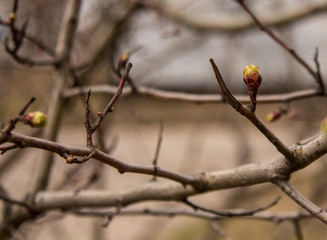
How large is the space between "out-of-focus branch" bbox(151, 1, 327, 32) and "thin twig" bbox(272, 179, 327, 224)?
1.73 meters

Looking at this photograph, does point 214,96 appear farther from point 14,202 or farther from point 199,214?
point 14,202

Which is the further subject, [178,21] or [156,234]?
[156,234]

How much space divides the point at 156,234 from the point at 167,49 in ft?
7.00

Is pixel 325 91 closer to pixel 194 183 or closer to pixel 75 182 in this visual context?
pixel 194 183

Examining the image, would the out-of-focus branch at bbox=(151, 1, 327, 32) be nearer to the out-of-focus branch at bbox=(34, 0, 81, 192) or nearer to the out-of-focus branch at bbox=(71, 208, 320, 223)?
the out-of-focus branch at bbox=(34, 0, 81, 192)

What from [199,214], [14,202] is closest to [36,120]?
[14,202]

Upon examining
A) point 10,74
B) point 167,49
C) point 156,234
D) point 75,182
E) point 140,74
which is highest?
point 167,49

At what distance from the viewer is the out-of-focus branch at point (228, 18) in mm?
2510

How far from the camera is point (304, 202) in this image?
2.74 feet

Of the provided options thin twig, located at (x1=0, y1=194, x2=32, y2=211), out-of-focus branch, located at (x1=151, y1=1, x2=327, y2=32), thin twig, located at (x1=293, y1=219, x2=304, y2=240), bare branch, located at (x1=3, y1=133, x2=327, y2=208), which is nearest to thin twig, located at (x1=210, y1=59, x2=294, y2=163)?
bare branch, located at (x1=3, y1=133, x2=327, y2=208)

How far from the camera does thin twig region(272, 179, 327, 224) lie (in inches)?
31.5

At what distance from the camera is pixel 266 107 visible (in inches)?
220

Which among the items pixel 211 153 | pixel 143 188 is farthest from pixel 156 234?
pixel 143 188

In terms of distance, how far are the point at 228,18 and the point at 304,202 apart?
222 cm
